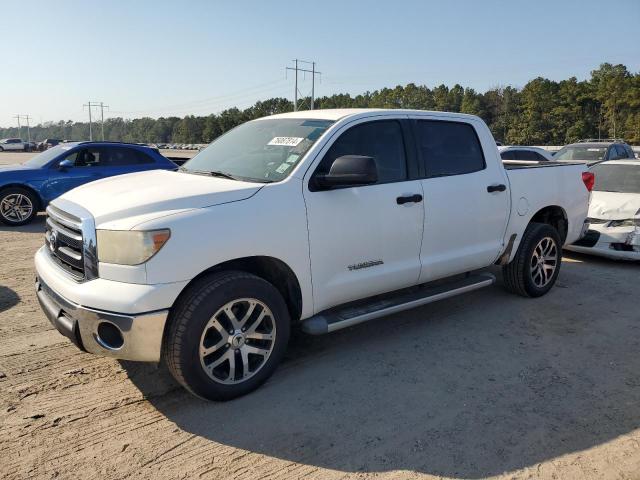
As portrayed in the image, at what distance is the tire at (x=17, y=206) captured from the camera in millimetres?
9867

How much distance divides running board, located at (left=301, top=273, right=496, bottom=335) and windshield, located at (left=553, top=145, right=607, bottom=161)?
34.6 ft

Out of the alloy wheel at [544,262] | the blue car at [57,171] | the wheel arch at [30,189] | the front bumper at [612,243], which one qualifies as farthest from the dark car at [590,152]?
the wheel arch at [30,189]

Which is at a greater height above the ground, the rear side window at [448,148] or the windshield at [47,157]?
the rear side window at [448,148]

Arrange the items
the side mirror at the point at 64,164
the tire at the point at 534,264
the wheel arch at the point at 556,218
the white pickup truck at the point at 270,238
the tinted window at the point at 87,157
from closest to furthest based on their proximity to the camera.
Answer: the white pickup truck at the point at 270,238 < the tire at the point at 534,264 < the wheel arch at the point at 556,218 < the side mirror at the point at 64,164 < the tinted window at the point at 87,157

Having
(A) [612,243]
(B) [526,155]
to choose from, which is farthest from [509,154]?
(A) [612,243]

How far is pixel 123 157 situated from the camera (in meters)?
11.0

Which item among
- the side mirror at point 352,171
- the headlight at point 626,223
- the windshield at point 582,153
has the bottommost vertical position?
the headlight at point 626,223

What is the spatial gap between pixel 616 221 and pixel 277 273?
5.96 metres

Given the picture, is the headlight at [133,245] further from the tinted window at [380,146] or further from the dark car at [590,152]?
the dark car at [590,152]

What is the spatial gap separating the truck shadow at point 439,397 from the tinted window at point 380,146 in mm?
1460

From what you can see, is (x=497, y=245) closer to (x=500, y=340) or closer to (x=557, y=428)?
(x=500, y=340)

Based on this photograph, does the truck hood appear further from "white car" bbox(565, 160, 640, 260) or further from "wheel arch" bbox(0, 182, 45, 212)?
"wheel arch" bbox(0, 182, 45, 212)

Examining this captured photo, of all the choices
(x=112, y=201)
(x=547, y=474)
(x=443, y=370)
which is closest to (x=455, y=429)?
(x=547, y=474)

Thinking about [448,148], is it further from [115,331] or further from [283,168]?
[115,331]
